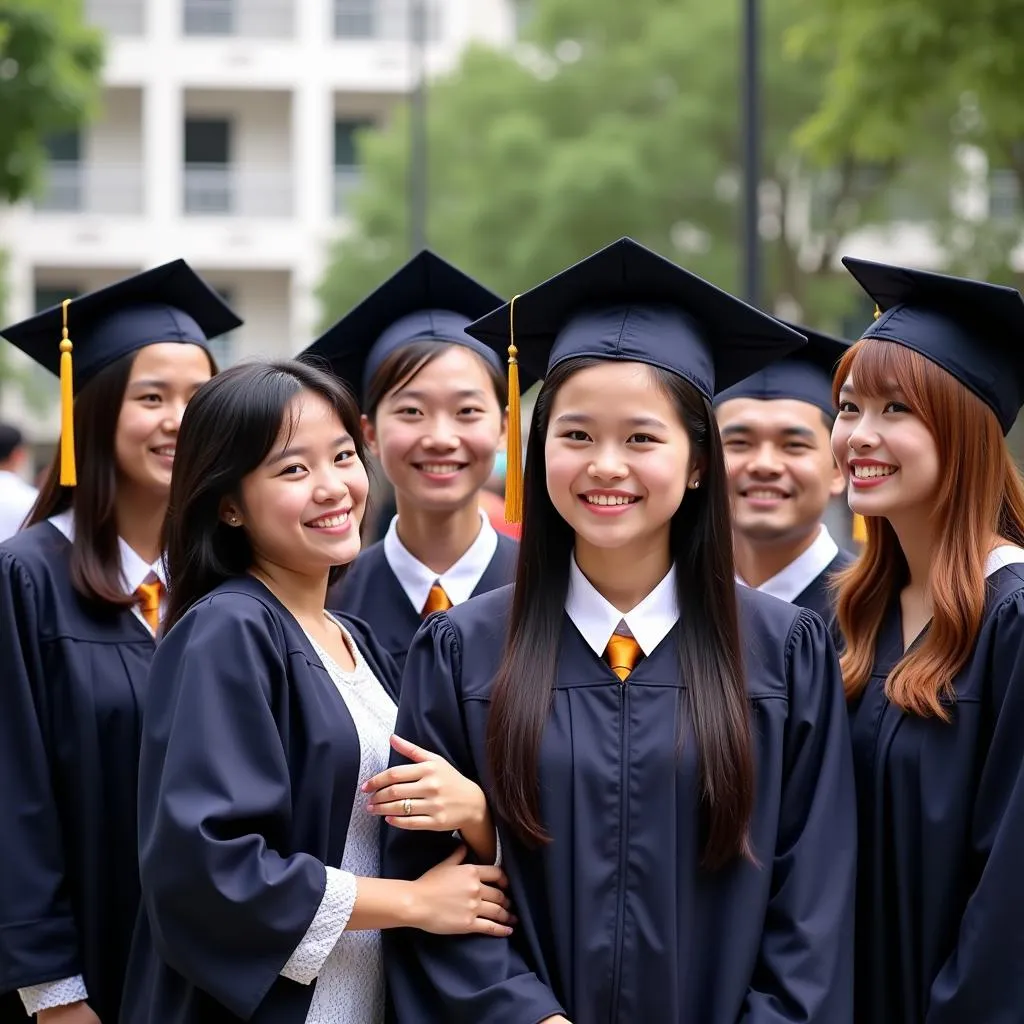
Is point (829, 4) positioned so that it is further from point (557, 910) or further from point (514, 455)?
point (557, 910)

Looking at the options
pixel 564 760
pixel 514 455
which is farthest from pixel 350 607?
pixel 564 760

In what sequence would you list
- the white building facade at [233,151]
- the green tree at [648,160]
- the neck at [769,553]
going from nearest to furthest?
1. the neck at [769,553]
2. the green tree at [648,160]
3. the white building facade at [233,151]

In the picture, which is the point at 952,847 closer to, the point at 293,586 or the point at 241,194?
the point at 293,586

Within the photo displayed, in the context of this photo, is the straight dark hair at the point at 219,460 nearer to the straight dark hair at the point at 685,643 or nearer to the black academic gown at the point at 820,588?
the straight dark hair at the point at 685,643

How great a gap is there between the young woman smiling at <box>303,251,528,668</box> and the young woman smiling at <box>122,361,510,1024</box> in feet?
2.46

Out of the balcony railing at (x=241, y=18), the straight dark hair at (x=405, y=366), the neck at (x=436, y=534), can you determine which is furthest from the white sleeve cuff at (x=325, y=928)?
the balcony railing at (x=241, y=18)

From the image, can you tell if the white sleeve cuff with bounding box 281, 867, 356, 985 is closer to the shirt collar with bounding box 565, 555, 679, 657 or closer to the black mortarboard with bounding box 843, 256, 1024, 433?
the shirt collar with bounding box 565, 555, 679, 657

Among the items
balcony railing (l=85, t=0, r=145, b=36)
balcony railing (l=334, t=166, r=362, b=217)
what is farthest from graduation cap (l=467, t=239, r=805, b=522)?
balcony railing (l=85, t=0, r=145, b=36)

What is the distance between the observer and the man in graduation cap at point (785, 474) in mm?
4055

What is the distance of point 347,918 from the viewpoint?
2684 mm

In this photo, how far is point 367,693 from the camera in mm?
3029

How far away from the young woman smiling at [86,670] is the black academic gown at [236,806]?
423mm

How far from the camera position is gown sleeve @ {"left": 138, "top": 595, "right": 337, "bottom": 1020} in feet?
8.54

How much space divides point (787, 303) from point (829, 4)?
10.7m
